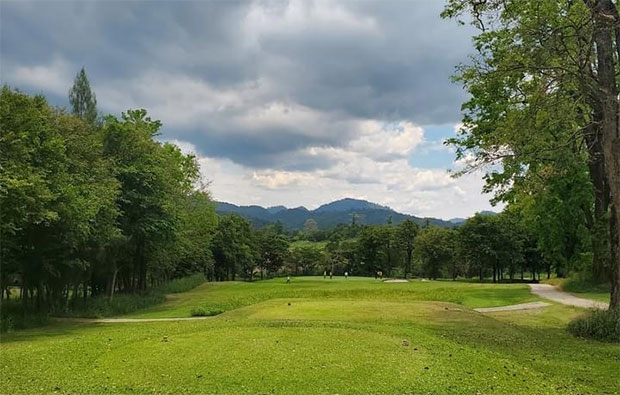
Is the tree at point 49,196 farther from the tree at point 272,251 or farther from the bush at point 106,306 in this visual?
the tree at point 272,251

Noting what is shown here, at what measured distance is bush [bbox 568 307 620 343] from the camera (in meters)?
14.7

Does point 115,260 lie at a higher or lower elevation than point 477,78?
lower

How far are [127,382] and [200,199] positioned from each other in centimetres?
4346

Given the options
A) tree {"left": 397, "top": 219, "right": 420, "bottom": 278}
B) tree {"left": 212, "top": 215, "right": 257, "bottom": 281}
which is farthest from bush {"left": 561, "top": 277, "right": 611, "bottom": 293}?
tree {"left": 397, "top": 219, "right": 420, "bottom": 278}

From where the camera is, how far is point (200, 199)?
52062mm

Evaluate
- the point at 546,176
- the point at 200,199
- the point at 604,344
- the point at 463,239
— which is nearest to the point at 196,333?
the point at 604,344

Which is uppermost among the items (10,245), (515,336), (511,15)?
(511,15)

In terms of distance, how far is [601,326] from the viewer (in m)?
15.2

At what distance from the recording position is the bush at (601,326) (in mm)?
14715

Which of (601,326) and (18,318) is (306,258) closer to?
(18,318)

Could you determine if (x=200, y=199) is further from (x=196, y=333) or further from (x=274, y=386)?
(x=274, y=386)

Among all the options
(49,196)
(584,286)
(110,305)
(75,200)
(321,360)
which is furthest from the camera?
(584,286)

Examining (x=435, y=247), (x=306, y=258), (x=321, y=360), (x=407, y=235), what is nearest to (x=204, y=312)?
(x=321, y=360)

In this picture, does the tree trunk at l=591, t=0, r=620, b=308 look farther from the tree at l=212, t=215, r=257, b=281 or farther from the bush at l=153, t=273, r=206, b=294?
the tree at l=212, t=215, r=257, b=281
